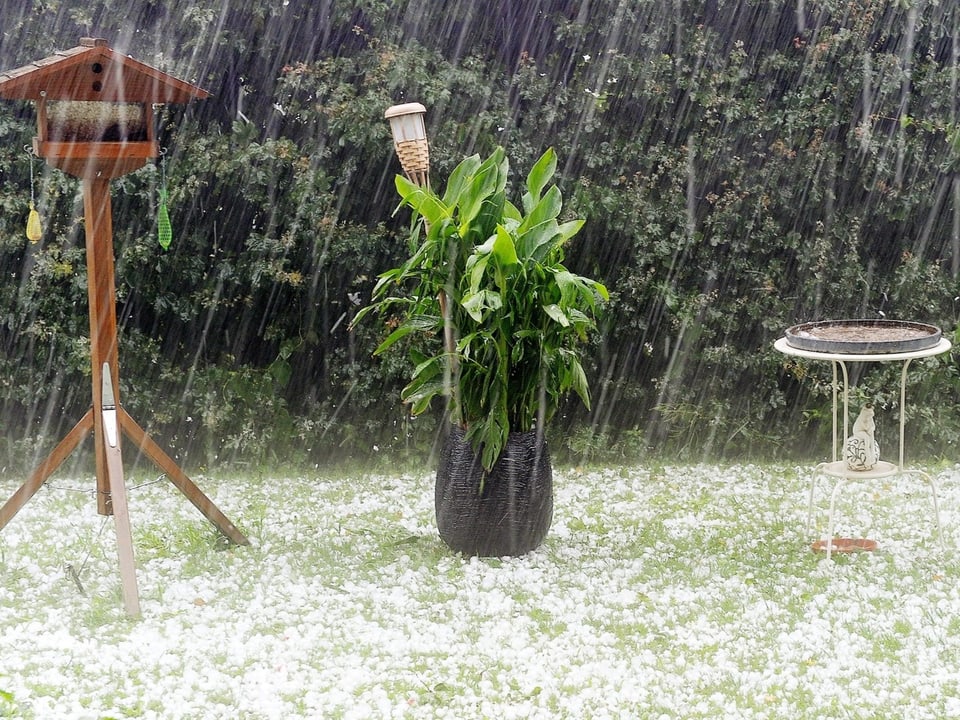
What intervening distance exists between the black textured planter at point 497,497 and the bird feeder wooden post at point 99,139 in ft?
3.42

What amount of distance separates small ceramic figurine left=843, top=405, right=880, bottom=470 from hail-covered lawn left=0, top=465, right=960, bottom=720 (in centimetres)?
34

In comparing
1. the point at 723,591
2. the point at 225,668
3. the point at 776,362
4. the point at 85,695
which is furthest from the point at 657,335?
the point at 85,695

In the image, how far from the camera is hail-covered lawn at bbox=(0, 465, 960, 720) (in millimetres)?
2904

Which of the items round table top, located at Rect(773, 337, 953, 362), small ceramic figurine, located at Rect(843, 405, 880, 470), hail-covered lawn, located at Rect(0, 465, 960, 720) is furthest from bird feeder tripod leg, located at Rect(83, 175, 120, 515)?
small ceramic figurine, located at Rect(843, 405, 880, 470)

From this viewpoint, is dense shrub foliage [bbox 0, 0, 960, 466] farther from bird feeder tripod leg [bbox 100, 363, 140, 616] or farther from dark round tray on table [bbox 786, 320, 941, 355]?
bird feeder tripod leg [bbox 100, 363, 140, 616]

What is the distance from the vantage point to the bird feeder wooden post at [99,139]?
11.3 ft

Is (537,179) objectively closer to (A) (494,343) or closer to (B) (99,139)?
(A) (494,343)

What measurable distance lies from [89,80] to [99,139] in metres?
0.19

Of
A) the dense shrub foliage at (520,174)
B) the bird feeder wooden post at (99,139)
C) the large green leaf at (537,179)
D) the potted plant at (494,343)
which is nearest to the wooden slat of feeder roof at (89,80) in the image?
the bird feeder wooden post at (99,139)

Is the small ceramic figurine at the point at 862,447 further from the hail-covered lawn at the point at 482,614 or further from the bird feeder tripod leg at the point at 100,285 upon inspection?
the bird feeder tripod leg at the point at 100,285

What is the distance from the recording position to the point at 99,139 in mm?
3555

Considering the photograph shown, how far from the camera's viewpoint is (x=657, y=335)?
18.0 ft

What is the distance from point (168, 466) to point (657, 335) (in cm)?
270

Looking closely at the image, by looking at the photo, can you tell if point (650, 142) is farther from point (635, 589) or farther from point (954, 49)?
point (635, 589)
